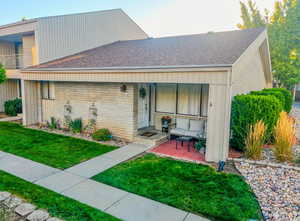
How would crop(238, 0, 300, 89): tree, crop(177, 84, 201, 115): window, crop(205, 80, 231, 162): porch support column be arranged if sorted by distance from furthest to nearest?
crop(238, 0, 300, 89): tree → crop(177, 84, 201, 115): window → crop(205, 80, 231, 162): porch support column

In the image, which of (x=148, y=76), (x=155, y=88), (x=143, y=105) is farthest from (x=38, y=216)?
(x=155, y=88)

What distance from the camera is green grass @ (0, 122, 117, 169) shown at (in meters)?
6.66

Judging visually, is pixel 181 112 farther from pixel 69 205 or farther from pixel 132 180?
pixel 69 205

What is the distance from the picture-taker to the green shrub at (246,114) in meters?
6.82

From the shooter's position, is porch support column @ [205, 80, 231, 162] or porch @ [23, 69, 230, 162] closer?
porch support column @ [205, 80, 231, 162]

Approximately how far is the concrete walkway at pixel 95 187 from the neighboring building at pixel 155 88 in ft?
8.49

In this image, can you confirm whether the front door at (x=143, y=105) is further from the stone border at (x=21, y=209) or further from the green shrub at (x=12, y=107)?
the green shrub at (x=12, y=107)

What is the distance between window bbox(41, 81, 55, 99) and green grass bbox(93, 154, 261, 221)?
713 centimetres

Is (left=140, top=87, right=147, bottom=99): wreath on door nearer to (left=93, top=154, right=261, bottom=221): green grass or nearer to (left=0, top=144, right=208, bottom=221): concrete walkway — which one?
(left=0, top=144, right=208, bottom=221): concrete walkway

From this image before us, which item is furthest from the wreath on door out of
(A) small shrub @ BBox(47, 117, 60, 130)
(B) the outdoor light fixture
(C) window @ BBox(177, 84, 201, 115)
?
(A) small shrub @ BBox(47, 117, 60, 130)

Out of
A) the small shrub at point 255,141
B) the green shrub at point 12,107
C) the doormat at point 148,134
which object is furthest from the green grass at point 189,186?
the green shrub at point 12,107

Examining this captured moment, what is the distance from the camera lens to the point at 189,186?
4930mm

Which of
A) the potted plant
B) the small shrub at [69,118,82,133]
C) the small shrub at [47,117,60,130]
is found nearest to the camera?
the potted plant

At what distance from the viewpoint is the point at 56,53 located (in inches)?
492
